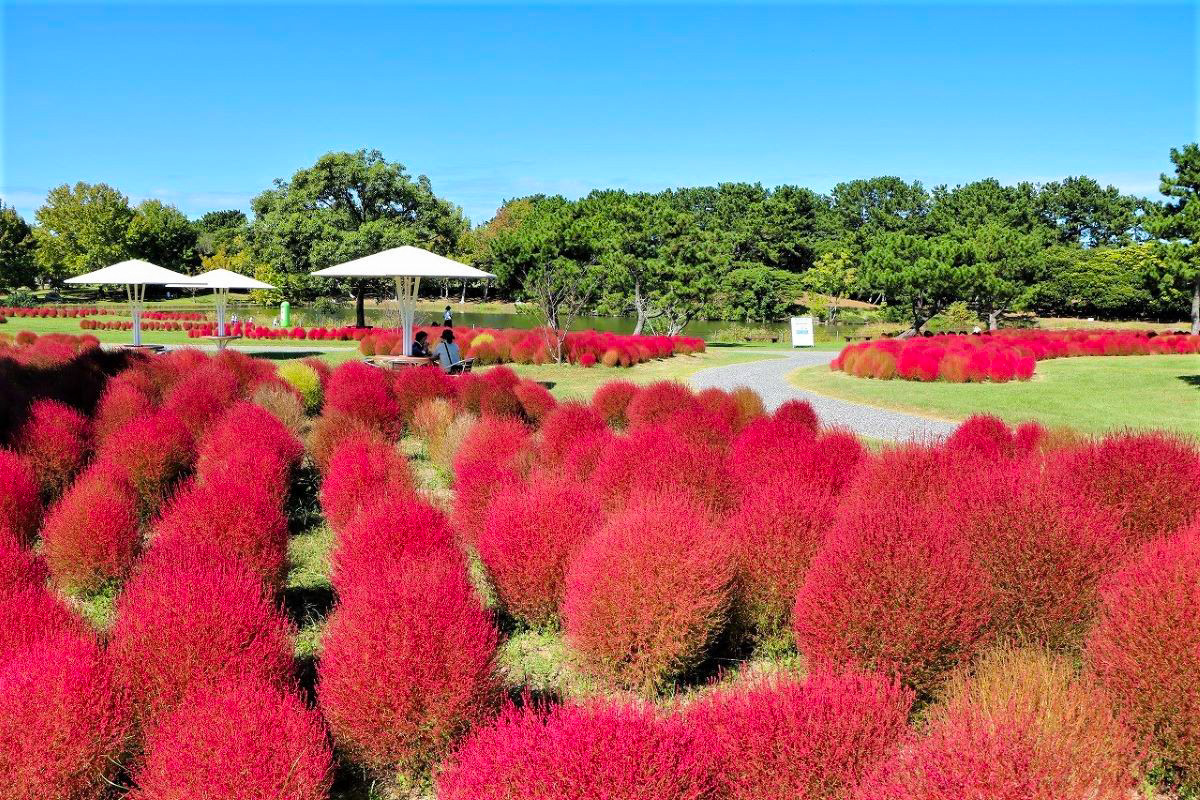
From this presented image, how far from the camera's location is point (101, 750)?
310 centimetres

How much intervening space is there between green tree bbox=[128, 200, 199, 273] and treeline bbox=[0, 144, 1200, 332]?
9.6 inches

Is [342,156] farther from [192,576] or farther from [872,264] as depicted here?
[192,576]

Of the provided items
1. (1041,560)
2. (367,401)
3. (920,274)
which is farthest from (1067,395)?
(920,274)

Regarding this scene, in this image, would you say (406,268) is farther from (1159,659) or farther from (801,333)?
(801,333)

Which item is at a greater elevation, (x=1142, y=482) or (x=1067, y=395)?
(x=1142, y=482)

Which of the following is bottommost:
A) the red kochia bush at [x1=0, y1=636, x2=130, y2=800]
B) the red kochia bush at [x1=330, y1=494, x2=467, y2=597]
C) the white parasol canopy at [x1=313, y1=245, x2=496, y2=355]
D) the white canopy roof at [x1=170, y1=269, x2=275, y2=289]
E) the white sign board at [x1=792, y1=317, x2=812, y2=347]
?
the red kochia bush at [x1=0, y1=636, x2=130, y2=800]

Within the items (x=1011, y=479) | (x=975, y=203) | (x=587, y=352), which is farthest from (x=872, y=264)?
(x=1011, y=479)

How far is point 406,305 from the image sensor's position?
1969 cm

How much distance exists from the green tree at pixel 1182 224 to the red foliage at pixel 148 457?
2683 cm

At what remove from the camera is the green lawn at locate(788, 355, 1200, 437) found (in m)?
14.0

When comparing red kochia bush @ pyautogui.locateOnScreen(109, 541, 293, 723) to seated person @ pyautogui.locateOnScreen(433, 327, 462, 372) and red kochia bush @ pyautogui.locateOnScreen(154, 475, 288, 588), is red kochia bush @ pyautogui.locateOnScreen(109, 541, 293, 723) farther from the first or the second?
seated person @ pyautogui.locateOnScreen(433, 327, 462, 372)

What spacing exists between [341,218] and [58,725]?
1707 inches

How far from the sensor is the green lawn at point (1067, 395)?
46.1 ft

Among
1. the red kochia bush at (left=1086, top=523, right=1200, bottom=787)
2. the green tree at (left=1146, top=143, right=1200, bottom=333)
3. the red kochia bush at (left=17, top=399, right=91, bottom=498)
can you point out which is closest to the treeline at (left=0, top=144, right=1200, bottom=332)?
the green tree at (left=1146, top=143, right=1200, bottom=333)
